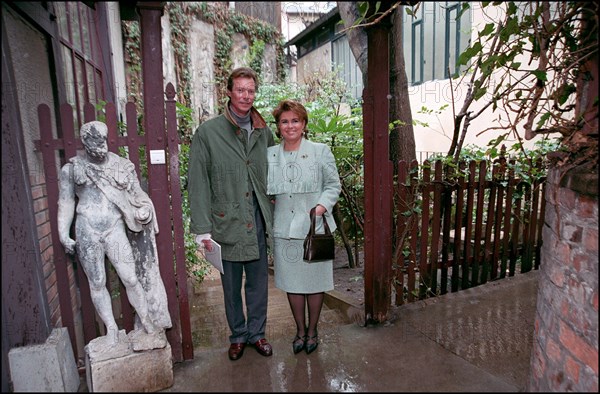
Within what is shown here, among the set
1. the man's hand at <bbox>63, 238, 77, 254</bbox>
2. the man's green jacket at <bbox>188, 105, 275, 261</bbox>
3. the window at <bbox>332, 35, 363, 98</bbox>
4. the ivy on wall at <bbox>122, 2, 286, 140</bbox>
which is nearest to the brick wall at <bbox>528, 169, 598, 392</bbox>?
the man's green jacket at <bbox>188, 105, 275, 261</bbox>

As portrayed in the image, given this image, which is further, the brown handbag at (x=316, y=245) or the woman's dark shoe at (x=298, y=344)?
the woman's dark shoe at (x=298, y=344)

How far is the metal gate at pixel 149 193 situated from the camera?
2.49 meters

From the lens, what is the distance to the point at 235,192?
279 centimetres

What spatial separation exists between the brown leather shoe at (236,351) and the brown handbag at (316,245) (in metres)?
0.80

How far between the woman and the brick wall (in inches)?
51.9

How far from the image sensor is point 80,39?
440 cm

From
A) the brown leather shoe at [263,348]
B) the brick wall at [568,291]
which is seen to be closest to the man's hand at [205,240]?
the brown leather shoe at [263,348]

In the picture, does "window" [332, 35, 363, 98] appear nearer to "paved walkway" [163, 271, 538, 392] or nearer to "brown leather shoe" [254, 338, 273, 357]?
"paved walkway" [163, 271, 538, 392]

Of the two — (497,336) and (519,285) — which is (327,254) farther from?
(519,285)

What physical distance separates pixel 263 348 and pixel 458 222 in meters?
2.36

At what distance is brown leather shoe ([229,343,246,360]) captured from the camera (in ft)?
9.40

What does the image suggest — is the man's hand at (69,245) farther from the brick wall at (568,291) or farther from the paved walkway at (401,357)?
the brick wall at (568,291)

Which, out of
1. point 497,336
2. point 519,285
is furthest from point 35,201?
point 519,285

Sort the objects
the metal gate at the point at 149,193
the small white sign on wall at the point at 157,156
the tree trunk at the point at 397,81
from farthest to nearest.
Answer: the tree trunk at the point at 397,81
the small white sign on wall at the point at 157,156
the metal gate at the point at 149,193
